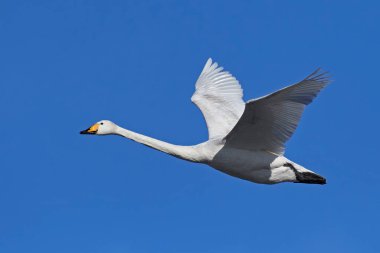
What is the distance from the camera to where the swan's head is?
749 inches

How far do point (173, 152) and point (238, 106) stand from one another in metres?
3.61

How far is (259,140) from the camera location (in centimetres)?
1803

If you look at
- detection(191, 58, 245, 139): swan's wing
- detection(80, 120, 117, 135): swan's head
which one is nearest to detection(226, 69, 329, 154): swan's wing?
detection(191, 58, 245, 139): swan's wing

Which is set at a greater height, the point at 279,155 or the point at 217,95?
the point at 217,95

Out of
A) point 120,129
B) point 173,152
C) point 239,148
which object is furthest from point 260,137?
point 120,129

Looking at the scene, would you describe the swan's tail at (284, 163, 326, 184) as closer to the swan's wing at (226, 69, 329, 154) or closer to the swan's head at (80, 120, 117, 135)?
the swan's wing at (226, 69, 329, 154)

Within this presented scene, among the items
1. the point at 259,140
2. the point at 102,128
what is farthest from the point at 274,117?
the point at 102,128

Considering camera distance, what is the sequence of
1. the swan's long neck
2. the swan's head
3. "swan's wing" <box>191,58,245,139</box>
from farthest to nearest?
"swan's wing" <box>191,58,245,139</box> → the swan's head → the swan's long neck

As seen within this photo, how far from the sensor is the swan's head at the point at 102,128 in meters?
19.0

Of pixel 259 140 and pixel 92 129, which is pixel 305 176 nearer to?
pixel 259 140

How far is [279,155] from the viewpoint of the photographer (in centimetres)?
1836

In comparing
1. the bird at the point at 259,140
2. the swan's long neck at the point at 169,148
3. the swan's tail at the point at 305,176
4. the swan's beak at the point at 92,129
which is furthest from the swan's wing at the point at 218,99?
A: the swan's beak at the point at 92,129

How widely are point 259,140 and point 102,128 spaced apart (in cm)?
331

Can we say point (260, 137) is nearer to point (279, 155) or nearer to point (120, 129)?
point (279, 155)
